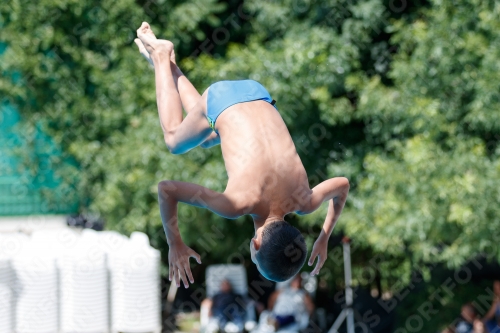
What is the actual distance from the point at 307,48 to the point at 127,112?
272 centimetres

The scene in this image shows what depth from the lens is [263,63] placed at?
8.90 meters

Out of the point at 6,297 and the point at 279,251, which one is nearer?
the point at 279,251

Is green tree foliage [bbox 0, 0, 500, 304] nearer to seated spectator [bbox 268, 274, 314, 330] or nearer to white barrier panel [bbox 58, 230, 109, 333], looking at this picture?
seated spectator [bbox 268, 274, 314, 330]

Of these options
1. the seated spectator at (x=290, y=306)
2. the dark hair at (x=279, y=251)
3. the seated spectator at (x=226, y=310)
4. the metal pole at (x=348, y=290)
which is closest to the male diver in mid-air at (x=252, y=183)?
the dark hair at (x=279, y=251)

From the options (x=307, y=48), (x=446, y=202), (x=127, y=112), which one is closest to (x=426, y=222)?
(x=446, y=202)

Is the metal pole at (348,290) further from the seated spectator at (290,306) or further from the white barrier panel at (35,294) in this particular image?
the white barrier panel at (35,294)

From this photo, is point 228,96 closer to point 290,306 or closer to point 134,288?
point 134,288

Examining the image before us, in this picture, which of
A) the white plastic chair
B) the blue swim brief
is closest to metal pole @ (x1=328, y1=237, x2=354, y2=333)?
the white plastic chair

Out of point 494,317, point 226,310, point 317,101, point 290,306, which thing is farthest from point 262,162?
point 226,310

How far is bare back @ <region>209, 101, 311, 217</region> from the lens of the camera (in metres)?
3.64

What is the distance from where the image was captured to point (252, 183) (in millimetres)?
3629

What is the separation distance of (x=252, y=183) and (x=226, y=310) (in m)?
5.82

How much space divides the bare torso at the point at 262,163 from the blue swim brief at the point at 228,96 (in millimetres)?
56

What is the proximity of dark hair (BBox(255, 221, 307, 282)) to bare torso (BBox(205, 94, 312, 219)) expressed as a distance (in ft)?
0.40
